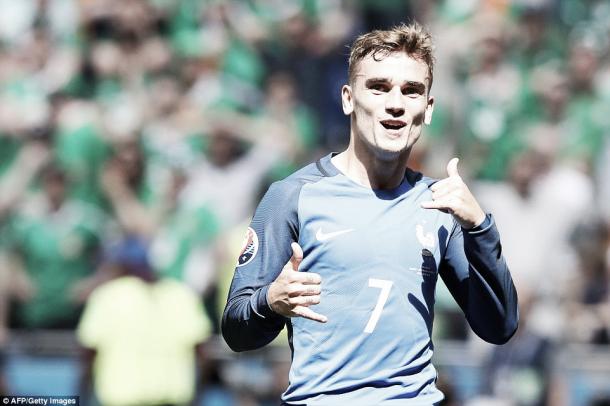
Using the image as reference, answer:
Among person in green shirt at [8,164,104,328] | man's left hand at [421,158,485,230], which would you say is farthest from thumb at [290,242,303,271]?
person in green shirt at [8,164,104,328]

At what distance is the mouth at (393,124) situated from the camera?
417 cm

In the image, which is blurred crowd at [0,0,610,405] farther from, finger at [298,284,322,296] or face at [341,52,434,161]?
finger at [298,284,322,296]

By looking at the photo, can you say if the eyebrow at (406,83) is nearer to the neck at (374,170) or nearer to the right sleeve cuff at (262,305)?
the neck at (374,170)

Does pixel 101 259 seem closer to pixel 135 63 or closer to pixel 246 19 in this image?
pixel 135 63

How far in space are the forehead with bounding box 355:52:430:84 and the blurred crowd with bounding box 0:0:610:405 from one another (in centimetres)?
480

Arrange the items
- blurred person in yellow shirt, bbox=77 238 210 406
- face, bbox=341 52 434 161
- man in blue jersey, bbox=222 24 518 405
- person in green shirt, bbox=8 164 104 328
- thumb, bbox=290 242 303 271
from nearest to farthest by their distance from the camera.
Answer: thumb, bbox=290 242 303 271 → man in blue jersey, bbox=222 24 518 405 → face, bbox=341 52 434 161 → blurred person in yellow shirt, bbox=77 238 210 406 → person in green shirt, bbox=8 164 104 328

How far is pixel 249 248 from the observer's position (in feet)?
14.0

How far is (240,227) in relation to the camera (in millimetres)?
9461

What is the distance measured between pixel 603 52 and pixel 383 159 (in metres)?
7.25

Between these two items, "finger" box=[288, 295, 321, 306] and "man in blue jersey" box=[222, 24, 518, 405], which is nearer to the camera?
"finger" box=[288, 295, 321, 306]

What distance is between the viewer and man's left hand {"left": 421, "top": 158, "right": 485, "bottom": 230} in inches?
157

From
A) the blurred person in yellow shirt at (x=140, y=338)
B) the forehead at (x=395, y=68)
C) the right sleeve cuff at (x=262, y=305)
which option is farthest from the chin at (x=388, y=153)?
the blurred person in yellow shirt at (x=140, y=338)

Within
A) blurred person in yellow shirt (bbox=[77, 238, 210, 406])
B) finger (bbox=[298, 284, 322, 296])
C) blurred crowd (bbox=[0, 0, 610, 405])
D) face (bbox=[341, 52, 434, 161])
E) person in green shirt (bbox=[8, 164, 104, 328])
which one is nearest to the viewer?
finger (bbox=[298, 284, 322, 296])

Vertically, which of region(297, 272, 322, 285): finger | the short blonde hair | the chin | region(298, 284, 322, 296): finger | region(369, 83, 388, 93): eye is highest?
the short blonde hair
